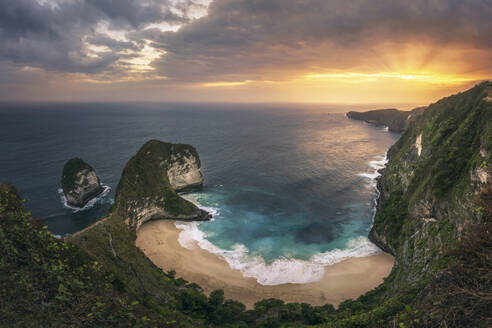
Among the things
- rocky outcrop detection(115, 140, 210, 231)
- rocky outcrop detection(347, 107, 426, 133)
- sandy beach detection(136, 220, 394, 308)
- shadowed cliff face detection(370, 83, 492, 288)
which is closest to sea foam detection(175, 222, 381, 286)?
sandy beach detection(136, 220, 394, 308)

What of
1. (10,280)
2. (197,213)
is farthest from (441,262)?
(197,213)

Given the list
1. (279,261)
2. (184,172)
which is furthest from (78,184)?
(279,261)

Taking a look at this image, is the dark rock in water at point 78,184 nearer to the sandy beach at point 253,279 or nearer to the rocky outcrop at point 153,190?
the rocky outcrop at point 153,190

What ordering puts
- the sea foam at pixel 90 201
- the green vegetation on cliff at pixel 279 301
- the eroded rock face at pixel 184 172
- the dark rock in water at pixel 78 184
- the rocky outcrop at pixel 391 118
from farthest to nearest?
the rocky outcrop at pixel 391 118 → the eroded rock face at pixel 184 172 → the dark rock in water at pixel 78 184 → the sea foam at pixel 90 201 → the green vegetation on cliff at pixel 279 301

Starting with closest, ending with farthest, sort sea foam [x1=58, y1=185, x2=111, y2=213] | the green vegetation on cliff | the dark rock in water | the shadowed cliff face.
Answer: the green vegetation on cliff
the shadowed cliff face
sea foam [x1=58, y1=185, x2=111, y2=213]
the dark rock in water

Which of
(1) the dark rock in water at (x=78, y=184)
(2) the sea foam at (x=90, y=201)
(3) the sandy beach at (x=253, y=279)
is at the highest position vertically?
(1) the dark rock in water at (x=78, y=184)

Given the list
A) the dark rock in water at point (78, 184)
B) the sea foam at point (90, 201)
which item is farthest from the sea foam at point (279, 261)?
the dark rock in water at point (78, 184)

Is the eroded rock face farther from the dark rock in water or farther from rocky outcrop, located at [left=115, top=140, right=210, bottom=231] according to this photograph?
the dark rock in water
